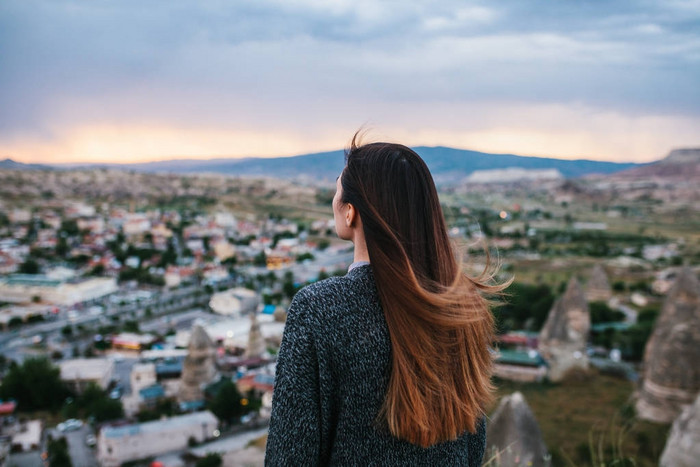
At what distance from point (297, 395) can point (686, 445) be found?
14.2 ft

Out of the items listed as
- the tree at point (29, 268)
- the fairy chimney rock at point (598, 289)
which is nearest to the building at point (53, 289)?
the tree at point (29, 268)

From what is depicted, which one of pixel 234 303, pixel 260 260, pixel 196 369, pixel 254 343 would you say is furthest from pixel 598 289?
pixel 260 260

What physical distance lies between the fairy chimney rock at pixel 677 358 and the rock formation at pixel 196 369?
28.2 ft

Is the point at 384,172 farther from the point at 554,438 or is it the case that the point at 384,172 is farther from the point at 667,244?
the point at 667,244

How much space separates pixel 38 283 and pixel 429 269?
28.5 metres

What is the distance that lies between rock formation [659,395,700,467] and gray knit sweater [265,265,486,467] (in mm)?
4086

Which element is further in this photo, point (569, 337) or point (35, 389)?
point (35, 389)

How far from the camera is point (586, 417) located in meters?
8.30

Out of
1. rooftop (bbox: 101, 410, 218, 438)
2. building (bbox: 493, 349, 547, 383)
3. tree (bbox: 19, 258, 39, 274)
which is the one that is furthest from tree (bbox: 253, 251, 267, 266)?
rooftop (bbox: 101, 410, 218, 438)

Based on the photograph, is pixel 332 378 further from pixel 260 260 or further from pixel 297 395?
pixel 260 260

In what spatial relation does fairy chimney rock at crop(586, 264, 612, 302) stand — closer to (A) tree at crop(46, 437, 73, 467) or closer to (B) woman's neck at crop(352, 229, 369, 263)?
(A) tree at crop(46, 437, 73, 467)

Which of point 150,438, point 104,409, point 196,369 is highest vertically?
point 196,369

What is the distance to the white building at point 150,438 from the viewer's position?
894cm

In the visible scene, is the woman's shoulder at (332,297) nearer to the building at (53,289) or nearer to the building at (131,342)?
the building at (131,342)
